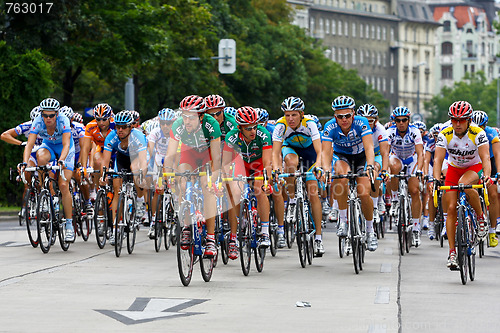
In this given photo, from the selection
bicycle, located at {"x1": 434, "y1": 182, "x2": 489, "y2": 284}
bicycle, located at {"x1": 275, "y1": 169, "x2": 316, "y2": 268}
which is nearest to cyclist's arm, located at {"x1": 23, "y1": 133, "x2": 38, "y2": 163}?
bicycle, located at {"x1": 275, "y1": 169, "x2": 316, "y2": 268}

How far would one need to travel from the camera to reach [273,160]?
14258 millimetres

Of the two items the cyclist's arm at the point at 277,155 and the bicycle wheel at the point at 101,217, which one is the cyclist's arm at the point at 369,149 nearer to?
the cyclist's arm at the point at 277,155

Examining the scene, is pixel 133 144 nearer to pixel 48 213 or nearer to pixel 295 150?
pixel 48 213

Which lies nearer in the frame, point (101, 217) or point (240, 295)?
point (240, 295)

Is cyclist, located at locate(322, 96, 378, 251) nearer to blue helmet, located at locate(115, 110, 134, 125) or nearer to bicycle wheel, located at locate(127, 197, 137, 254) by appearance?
bicycle wheel, located at locate(127, 197, 137, 254)

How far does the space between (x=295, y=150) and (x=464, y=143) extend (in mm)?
2960

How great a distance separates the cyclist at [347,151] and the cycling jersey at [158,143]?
354 cm

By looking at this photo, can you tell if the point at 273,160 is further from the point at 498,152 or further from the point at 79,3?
the point at 79,3

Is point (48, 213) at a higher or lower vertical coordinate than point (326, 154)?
lower

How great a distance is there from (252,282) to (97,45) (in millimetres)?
24514

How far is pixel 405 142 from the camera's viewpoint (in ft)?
60.1

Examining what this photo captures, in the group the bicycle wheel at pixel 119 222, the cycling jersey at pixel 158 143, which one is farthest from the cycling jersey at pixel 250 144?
the cycling jersey at pixel 158 143

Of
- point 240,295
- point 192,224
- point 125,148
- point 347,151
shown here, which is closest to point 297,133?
point 347,151

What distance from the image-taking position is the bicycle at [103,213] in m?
16.1
